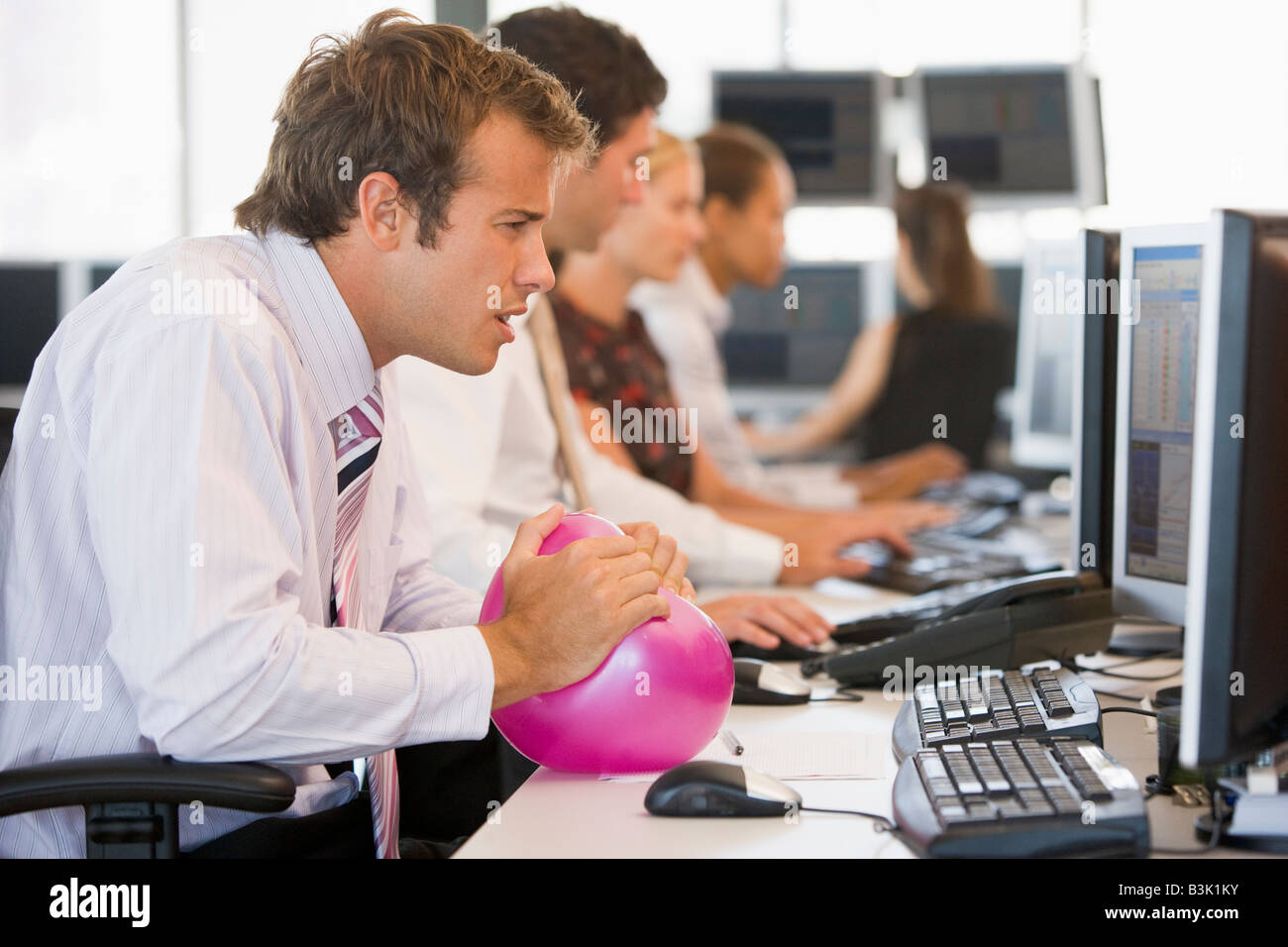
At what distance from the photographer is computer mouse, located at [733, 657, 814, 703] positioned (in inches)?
59.7

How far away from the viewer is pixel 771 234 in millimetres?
3908

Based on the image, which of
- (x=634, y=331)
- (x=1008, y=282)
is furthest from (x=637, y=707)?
(x=1008, y=282)

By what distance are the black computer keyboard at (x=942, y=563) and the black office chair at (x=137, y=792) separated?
1300mm

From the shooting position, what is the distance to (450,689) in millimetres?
1142

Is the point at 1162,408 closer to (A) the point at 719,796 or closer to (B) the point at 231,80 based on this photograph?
(A) the point at 719,796

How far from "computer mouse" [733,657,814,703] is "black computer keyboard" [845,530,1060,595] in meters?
0.63

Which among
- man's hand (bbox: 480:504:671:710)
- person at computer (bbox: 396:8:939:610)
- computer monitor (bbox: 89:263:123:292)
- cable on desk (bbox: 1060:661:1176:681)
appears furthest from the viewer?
computer monitor (bbox: 89:263:123:292)

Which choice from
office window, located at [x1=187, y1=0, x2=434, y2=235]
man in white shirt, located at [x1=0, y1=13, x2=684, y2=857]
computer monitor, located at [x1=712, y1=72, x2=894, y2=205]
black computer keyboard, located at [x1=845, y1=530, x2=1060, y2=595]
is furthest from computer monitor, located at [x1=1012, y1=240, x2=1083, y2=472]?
office window, located at [x1=187, y1=0, x2=434, y2=235]

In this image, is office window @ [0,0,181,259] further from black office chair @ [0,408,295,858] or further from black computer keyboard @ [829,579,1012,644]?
black office chair @ [0,408,295,858]

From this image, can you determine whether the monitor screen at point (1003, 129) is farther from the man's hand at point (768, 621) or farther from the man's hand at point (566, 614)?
the man's hand at point (566, 614)

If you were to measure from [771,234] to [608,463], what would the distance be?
176 cm

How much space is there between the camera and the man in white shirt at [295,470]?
3.49ft

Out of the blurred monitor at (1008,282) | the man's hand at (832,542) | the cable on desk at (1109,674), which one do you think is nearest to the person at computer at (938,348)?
the blurred monitor at (1008,282)

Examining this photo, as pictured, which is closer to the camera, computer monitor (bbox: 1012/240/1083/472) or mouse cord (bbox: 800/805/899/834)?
mouse cord (bbox: 800/805/899/834)
